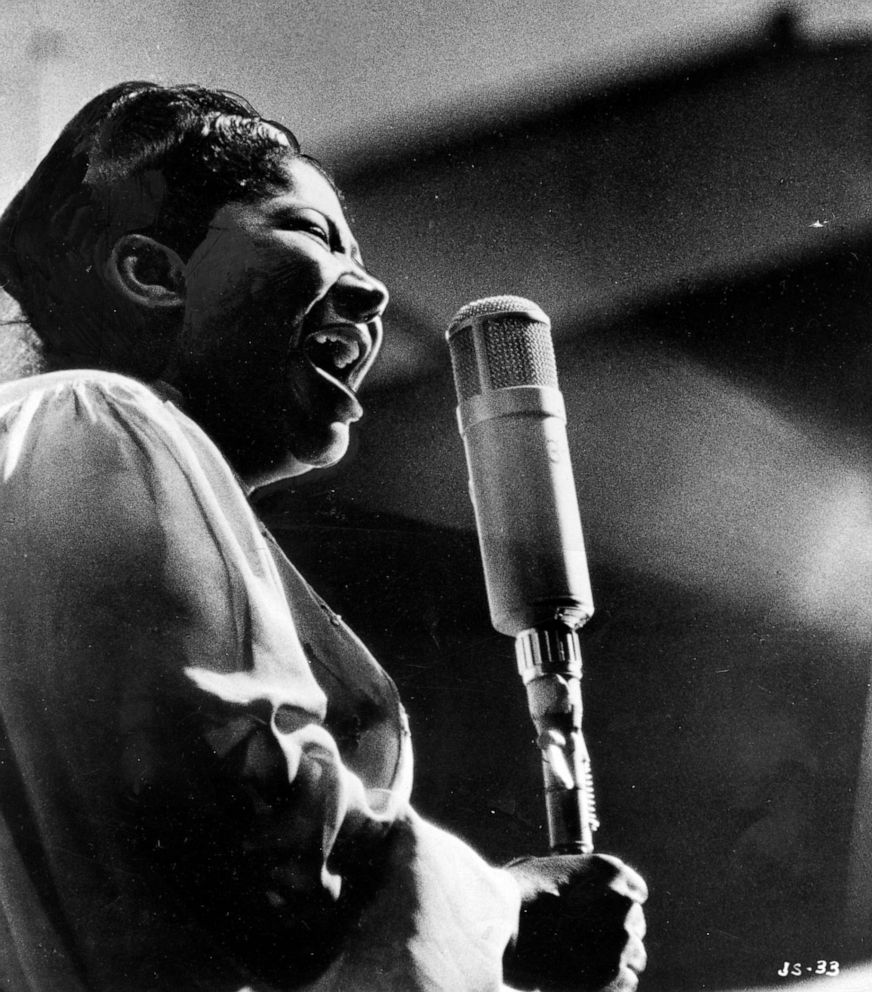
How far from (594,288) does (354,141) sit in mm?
251

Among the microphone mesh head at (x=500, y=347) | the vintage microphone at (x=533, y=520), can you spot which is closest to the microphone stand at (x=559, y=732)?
the vintage microphone at (x=533, y=520)

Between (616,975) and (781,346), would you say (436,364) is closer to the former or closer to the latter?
(781,346)

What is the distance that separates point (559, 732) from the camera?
2.80ft

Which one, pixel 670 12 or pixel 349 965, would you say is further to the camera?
pixel 670 12

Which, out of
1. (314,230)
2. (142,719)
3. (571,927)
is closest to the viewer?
(142,719)

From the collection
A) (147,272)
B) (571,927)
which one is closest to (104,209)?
(147,272)

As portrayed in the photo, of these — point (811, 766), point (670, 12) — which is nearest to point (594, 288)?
point (670, 12)

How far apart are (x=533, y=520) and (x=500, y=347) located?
0.15 metres

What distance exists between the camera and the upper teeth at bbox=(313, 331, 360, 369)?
95 centimetres

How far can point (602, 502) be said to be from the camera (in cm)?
103

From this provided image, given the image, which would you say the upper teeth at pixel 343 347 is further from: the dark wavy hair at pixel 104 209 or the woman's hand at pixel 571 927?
the woman's hand at pixel 571 927

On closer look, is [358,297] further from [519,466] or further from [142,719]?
[142,719]

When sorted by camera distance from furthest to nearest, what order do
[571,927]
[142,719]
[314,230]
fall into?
[314,230]
[571,927]
[142,719]

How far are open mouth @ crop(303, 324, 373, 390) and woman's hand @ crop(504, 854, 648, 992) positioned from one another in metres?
0.41
